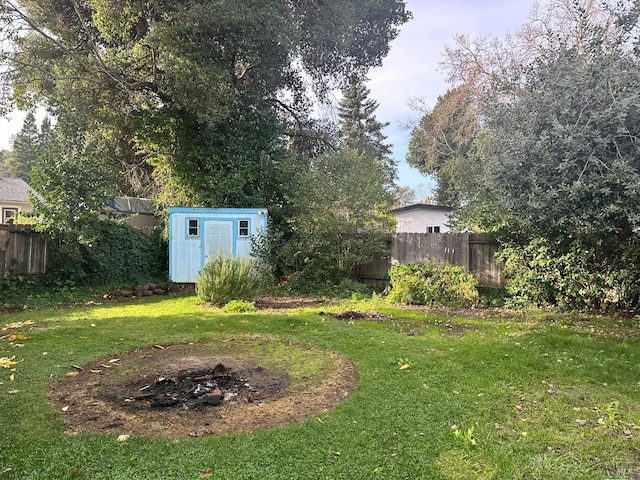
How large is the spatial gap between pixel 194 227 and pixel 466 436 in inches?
388

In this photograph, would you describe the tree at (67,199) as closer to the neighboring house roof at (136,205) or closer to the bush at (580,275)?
the neighboring house roof at (136,205)

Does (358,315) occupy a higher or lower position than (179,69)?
lower

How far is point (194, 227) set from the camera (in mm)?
11547

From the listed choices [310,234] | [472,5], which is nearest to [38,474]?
[310,234]

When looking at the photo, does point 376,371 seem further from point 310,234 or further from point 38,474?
point 310,234

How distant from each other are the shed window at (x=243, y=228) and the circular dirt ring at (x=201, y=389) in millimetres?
6524

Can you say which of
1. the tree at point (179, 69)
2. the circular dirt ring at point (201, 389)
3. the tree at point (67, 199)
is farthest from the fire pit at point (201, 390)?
the tree at point (179, 69)

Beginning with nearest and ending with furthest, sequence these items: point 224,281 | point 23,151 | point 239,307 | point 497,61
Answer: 1. point 239,307
2. point 224,281
3. point 497,61
4. point 23,151

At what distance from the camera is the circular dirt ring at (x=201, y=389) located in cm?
308

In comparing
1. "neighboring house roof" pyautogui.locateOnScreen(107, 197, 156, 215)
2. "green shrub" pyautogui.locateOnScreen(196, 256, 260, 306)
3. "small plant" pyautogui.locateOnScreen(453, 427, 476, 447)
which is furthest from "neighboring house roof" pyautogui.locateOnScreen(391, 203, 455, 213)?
"small plant" pyautogui.locateOnScreen(453, 427, 476, 447)

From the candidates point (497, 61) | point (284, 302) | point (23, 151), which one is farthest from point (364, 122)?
point (23, 151)

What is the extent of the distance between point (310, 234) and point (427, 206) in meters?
11.9

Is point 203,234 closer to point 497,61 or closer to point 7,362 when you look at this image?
point 7,362

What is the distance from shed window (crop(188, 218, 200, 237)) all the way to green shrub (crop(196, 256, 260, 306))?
10.8 feet
